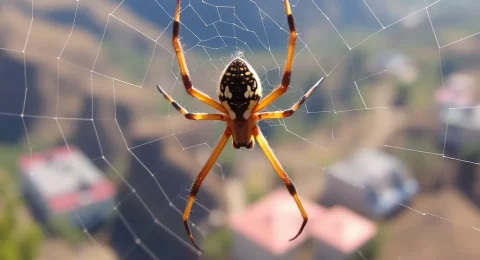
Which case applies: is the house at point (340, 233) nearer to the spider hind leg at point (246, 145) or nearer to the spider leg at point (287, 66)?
the spider hind leg at point (246, 145)

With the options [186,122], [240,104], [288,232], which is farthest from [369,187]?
[240,104]

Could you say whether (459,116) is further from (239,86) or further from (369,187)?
(239,86)

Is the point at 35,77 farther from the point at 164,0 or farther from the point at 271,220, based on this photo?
the point at 271,220

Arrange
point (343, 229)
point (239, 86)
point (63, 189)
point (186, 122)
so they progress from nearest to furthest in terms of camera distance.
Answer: point (239, 86), point (186, 122), point (343, 229), point (63, 189)

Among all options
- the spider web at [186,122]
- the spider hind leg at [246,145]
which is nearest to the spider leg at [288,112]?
the spider hind leg at [246,145]

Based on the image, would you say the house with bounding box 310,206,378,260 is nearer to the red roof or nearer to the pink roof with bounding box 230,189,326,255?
the pink roof with bounding box 230,189,326,255

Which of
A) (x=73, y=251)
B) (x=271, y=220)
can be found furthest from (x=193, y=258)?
(x=73, y=251)

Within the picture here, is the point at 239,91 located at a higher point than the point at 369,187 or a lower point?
higher
